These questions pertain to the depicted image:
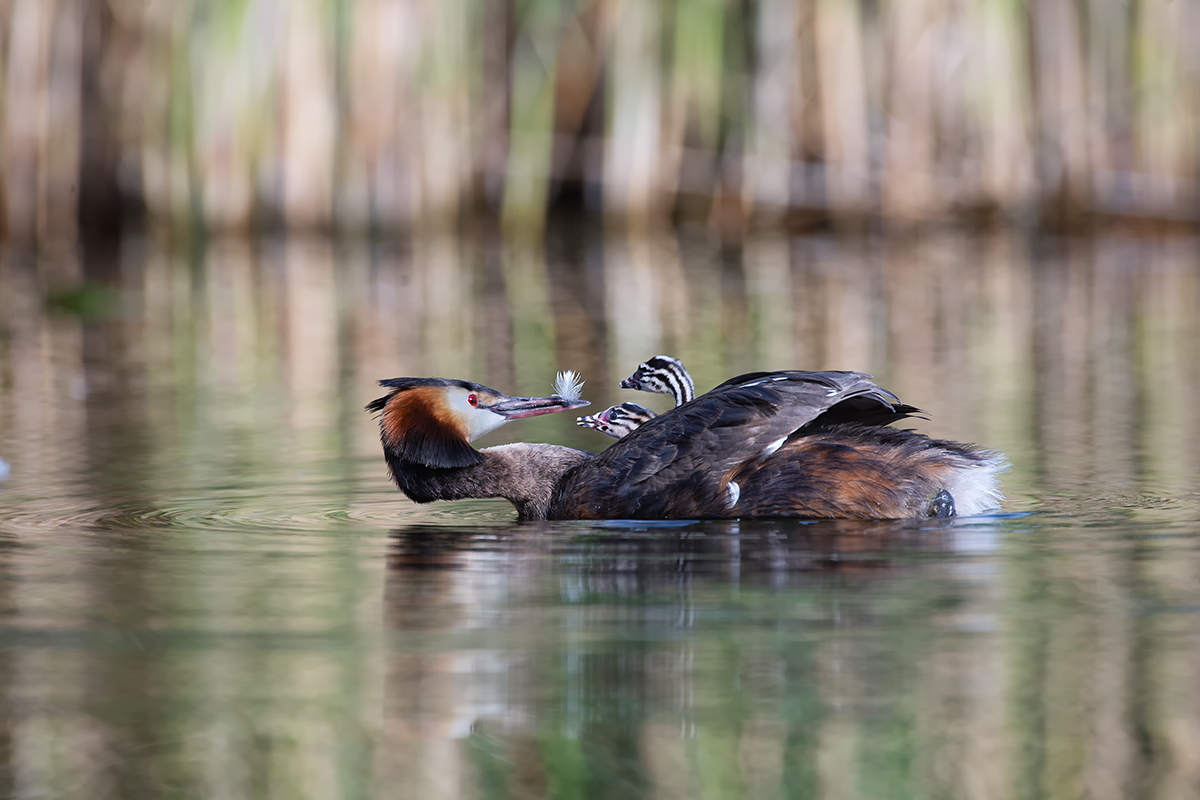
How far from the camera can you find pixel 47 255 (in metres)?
13.9

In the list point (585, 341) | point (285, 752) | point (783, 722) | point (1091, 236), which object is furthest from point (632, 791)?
point (1091, 236)

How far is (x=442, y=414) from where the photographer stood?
5.48m

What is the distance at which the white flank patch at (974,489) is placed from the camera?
16.1 feet

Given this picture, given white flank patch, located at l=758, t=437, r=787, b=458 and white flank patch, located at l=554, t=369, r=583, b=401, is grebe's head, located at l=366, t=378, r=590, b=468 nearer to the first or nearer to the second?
white flank patch, located at l=554, t=369, r=583, b=401

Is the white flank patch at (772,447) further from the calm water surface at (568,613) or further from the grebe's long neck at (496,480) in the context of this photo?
the grebe's long neck at (496,480)

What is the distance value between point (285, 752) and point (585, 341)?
6643 millimetres

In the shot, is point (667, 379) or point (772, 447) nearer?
point (772, 447)

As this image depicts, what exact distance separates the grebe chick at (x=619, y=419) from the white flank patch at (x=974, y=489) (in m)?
1.30

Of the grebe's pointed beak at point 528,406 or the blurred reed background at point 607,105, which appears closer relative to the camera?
the grebe's pointed beak at point 528,406

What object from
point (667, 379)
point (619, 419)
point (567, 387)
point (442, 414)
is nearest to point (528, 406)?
point (567, 387)

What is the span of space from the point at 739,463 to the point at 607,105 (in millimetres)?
10279

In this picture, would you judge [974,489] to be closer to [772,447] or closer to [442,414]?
[772,447]

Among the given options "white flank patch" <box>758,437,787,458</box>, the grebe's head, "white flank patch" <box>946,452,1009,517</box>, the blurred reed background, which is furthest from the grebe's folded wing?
the blurred reed background

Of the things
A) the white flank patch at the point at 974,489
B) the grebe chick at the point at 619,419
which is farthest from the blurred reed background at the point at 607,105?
the white flank patch at the point at 974,489
